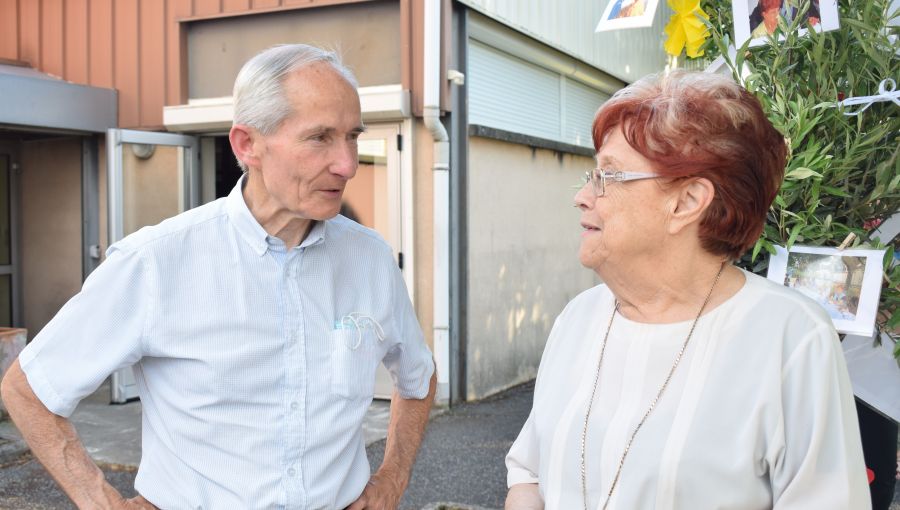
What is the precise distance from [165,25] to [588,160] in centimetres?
513

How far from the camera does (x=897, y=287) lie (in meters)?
2.17

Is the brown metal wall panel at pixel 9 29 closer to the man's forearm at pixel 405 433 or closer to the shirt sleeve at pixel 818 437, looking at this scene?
the man's forearm at pixel 405 433

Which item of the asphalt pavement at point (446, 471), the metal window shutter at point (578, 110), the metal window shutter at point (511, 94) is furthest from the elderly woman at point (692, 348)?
the metal window shutter at point (578, 110)

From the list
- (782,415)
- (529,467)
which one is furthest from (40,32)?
(782,415)

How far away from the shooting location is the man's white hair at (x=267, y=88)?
7.13ft

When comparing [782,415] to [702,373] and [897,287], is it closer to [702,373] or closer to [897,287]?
[702,373]

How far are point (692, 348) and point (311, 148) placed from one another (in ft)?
3.38

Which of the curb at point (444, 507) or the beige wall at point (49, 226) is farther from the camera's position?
the beige wall at point (49, 226)

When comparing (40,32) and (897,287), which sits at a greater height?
(40,32)

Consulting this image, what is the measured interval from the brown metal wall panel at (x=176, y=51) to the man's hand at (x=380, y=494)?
21.2ft

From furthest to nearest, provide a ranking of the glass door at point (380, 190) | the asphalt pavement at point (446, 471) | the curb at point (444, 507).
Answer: the glass door at point (380, 190) → the asphalt pavement at point (446, 471) → the curb at point (444, 507)

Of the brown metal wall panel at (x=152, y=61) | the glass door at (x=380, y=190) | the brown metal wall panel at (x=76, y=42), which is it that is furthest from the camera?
the brown metal wall panel at (x=76, y=42)

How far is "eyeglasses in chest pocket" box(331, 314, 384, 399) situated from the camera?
2.27 meters

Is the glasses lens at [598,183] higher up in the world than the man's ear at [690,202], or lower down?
higher up
